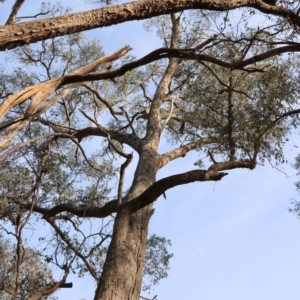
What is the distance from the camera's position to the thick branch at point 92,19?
110 inches

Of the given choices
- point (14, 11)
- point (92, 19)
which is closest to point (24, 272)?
point (14, 11)

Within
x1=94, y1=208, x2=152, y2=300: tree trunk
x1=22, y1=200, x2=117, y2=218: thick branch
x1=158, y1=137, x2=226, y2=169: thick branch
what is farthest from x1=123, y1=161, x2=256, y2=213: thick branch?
x1=158, y1=137, x2=226, y2=169: thick branch

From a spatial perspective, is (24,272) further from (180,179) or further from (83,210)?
(180,179)

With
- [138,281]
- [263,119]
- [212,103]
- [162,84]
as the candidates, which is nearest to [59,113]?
[162,84]

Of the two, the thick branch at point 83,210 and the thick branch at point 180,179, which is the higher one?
the thick branch at point 83,210

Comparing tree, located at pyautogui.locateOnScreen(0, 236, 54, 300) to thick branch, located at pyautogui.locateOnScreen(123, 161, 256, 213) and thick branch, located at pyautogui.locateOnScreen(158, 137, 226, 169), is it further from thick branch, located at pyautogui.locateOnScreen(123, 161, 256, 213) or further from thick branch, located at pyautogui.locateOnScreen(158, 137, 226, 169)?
thick branch, located at pyautogui.locateOnScreen(123, 161, 256, 213)

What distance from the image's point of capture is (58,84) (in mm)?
3482

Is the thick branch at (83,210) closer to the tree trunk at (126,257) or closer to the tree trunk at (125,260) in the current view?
the tree trunk at (126,257)

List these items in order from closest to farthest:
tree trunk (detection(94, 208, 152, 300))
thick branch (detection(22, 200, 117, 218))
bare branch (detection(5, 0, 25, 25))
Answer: bare branch (detection(5, 0, 25, 25))
tree trunk (detection(94, 208, 152, 300))
thick branch (detection(22, 200, 117, 218))

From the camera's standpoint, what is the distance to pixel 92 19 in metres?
3.14

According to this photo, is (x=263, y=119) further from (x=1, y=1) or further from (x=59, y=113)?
(x=59, y=113)

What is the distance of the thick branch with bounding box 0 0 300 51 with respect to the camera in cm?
279

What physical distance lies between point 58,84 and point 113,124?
21.5ft

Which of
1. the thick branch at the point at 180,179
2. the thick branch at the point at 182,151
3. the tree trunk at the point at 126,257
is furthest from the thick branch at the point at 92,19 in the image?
the thick branch at the point at 182,151
